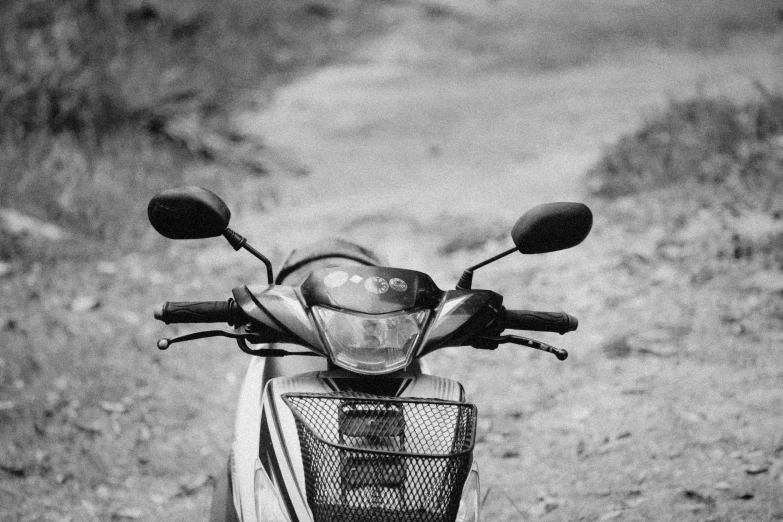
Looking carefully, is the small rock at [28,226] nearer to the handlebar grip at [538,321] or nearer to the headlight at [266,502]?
the headlight at [266,502]

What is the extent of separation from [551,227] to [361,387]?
2.26 ft

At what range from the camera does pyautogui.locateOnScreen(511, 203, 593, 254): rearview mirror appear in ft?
6.76

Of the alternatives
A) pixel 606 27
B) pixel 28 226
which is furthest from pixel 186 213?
pixel 606 27

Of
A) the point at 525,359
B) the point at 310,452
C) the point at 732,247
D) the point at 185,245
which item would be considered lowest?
the point at 185,245

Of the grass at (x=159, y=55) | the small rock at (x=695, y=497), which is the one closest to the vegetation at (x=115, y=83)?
the grass at (x=159, y=55)

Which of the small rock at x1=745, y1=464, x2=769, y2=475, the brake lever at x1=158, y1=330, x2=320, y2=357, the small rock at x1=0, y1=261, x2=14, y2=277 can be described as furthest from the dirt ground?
the brake lever at x1=158, y1=330, x2=320, y2=357

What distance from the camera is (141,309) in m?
5.30

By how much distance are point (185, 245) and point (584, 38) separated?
7062 mm

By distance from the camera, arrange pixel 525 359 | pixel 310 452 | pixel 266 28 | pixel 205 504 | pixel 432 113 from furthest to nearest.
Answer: pixel 266 28
pixel 432 113
pixel 525 359
pixel 205 504
pixel 310 452

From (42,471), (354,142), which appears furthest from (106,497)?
(354,142)

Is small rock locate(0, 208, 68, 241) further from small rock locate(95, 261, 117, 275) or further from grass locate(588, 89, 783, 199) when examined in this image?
grass locate(588, 89, 783, 199)

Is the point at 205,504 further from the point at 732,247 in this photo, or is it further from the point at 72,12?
the point at 72,12

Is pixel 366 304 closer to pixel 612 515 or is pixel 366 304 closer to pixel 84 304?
pixel 612 515

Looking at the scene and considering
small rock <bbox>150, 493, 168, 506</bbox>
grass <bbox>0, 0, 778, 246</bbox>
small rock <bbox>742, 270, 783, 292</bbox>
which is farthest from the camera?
grass <bbox>0, 0, 778, 246</bbox>
